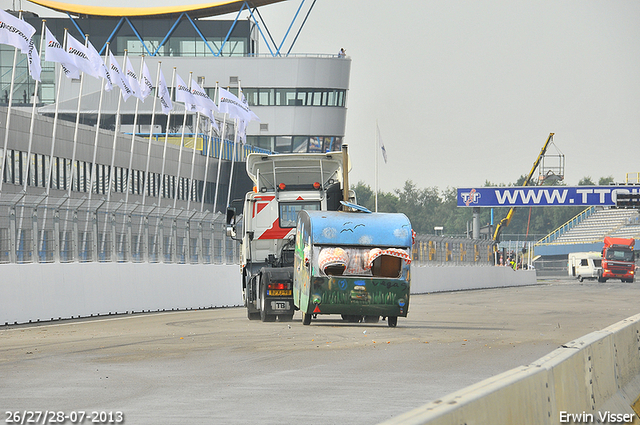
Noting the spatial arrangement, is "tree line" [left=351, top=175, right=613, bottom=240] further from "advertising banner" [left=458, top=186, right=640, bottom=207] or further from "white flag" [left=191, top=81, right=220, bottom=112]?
"white flag" [left=191, top=81, right=220, bottom=112]

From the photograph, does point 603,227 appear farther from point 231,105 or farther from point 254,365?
point 254,365

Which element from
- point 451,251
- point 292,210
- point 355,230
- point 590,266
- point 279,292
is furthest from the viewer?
point 590,266

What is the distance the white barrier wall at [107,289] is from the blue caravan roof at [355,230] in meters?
6.04

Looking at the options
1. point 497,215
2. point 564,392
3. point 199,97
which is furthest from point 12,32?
point 497,215

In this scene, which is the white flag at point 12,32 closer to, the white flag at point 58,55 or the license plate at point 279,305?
the white flag at point 58,55

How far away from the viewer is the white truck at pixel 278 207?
20375mm

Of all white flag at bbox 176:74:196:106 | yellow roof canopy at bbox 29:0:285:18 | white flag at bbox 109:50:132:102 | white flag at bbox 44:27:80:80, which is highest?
yellow roof canopy at bbox 29:0:285:18

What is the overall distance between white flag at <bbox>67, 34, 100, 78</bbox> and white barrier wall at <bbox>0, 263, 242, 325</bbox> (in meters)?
11.3

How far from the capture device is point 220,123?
8069 centimetres

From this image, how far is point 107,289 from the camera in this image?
77.0 ft

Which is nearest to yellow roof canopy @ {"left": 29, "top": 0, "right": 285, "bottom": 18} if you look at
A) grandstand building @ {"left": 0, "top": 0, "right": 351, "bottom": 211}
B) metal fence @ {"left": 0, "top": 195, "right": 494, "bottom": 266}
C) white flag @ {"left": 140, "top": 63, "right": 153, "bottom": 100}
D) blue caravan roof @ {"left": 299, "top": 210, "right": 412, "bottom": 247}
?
grandstand building @ {"left": 0, "top": 0, "right": 351, "bottom": 211}

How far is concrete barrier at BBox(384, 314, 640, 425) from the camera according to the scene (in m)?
4.53

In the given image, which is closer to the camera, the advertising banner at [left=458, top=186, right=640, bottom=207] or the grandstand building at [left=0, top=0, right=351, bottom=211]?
the advertising banner at [left=458, top=186, right=640, bottom=207]

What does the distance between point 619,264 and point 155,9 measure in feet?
152
